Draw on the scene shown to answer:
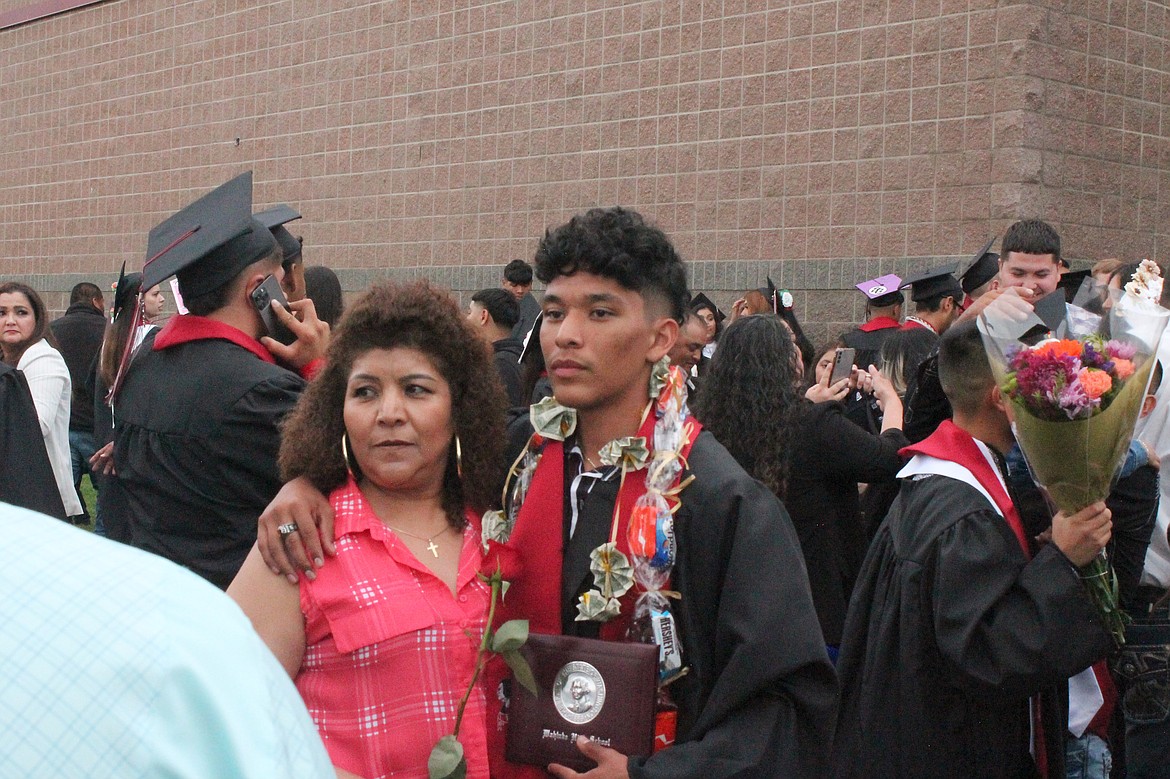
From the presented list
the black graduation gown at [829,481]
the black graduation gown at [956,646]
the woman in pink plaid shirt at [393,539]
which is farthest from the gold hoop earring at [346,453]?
the black graduation gown at [829,481]

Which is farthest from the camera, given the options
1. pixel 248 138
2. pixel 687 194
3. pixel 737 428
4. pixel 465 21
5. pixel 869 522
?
pixel 248 138

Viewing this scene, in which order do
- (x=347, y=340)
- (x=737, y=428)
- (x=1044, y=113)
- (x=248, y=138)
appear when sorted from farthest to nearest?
1. (x=248, y=138)
2. (x=1044, y=113)
3. (x=737, y=428)
4. (x=347, y=340)

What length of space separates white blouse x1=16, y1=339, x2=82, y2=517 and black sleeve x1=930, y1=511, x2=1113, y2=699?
18.6 ft

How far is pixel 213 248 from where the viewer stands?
380 cm

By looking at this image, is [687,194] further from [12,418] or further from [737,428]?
[12,418]

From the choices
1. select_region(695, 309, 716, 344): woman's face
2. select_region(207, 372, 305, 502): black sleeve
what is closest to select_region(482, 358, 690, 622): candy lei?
select_region(207, 372, 305, 502): black sleeve

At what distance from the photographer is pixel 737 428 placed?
5.26 m

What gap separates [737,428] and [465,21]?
8813 millimetres

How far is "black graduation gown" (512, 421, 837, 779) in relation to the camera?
8.08 ft

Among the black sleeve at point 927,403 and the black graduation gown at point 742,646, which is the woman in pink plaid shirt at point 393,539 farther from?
the black sleeve at point 927,403

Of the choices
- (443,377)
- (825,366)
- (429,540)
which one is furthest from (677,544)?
(825,366)

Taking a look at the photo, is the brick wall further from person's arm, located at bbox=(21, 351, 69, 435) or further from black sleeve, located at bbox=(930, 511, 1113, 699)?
black sleeve, located at bbox=(930, 511, 1113, 699)

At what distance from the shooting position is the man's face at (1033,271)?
5.96 metres

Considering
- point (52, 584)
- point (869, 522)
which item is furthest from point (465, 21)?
point (52, 584)
